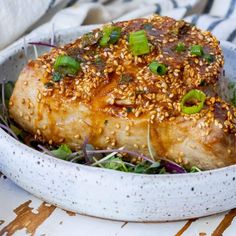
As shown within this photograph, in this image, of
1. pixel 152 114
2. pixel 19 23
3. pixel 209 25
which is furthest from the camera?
pixel 209 25

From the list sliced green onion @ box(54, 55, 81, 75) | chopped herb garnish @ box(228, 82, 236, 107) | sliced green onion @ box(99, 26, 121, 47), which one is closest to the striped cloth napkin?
chopped herb garnish @ box(228, 82, 236, 107)

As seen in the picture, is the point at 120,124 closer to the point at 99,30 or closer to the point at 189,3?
the point at 99,30

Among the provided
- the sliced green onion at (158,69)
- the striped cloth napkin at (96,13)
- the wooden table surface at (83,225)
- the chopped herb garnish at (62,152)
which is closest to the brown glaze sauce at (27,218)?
the wooden table surface at (83,225)

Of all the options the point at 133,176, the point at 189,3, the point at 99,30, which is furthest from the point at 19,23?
the point at 133,176

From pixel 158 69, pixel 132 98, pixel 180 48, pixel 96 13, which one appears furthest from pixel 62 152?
pixel 96 13

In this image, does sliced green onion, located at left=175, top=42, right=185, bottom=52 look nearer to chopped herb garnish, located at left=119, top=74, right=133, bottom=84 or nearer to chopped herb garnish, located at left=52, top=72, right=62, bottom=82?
chopped herb garnish, located at left=119, top=74, right=133, bottom=84

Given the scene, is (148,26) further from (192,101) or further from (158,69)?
(192,101)

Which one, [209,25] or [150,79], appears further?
[209,25]
